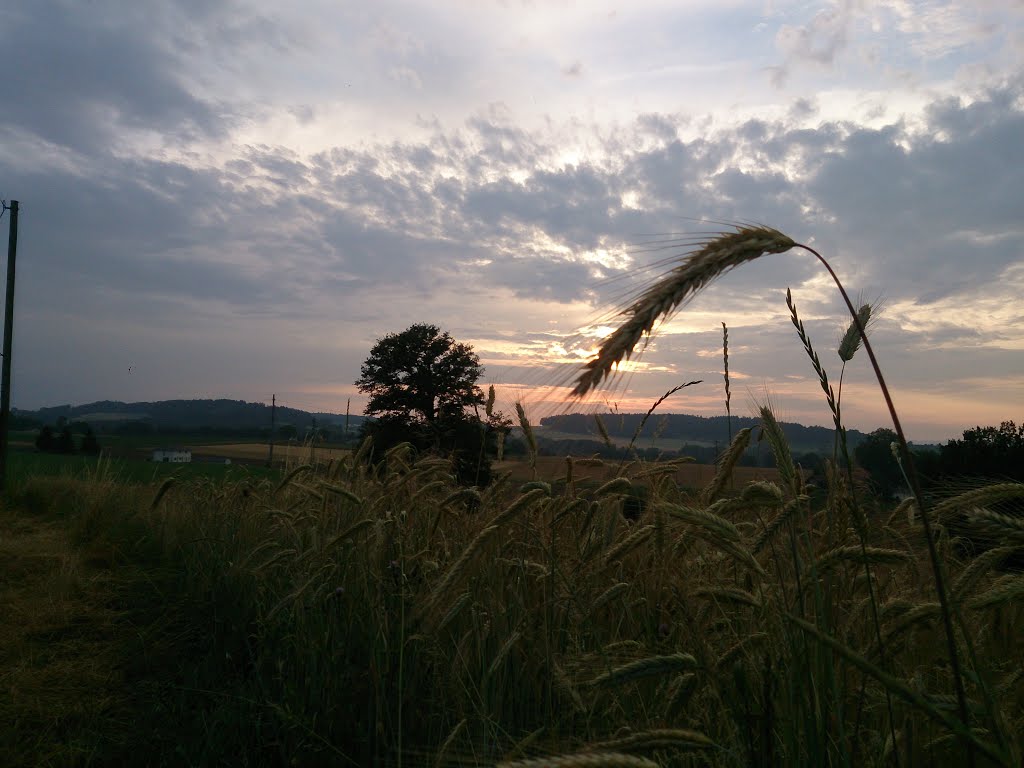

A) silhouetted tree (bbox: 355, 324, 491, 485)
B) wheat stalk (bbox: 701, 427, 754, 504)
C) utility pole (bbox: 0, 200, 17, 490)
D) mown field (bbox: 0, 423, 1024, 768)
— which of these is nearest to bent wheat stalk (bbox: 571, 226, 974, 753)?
mown field (bbox: 0, 423, 1024, 768)

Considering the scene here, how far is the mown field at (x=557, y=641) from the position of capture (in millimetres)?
1788

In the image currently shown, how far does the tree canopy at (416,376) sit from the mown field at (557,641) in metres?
23.4

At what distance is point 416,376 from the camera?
1178 inches

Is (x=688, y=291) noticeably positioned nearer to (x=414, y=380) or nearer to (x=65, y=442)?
(x=414, y=380)

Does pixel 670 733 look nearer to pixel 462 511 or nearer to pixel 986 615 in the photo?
pixel 986 615

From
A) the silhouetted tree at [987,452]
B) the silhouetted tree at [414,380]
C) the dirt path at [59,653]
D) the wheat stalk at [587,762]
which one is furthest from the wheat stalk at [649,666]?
the silhouetted tree at [414,380]

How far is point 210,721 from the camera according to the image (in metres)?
3.05

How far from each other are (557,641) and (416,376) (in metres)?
27.4

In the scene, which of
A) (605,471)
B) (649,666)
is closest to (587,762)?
(649,666)

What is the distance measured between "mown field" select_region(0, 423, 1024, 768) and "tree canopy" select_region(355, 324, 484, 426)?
23400 mm

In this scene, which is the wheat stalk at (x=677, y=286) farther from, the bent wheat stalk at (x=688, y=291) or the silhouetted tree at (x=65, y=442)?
the silhouetted tree at (x=65, y=442)

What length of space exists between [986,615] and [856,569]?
2.34ft

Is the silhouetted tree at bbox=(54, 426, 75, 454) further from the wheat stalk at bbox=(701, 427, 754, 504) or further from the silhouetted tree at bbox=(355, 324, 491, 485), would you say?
the wheat stalk at bbox=(701, 427, 754, 504)

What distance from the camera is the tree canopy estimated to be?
2923 cm
